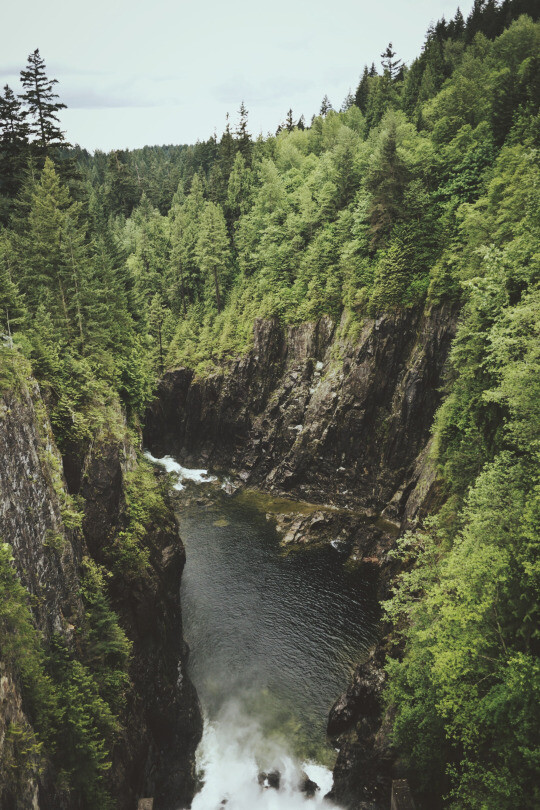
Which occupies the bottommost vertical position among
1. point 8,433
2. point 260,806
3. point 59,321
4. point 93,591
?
point 260,806

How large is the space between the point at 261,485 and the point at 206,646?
2511 centimetres

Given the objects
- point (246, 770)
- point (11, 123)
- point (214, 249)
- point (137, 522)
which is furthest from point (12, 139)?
point (246, 770)

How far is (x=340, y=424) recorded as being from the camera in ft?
174

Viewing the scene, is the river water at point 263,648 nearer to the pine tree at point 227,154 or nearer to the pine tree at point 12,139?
the pine tree at point 12,139

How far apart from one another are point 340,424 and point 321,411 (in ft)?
11.0

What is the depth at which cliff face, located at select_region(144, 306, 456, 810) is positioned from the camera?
37.1m

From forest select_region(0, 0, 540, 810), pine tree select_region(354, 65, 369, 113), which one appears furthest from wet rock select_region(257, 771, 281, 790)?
pine tree select_region(354, 65, 369, 113)

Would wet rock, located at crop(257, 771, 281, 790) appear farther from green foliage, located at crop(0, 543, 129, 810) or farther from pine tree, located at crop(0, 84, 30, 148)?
pine tree, located at crop(0, 84, 30, 148)

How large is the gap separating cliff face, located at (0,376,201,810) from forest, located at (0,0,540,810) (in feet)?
4.90

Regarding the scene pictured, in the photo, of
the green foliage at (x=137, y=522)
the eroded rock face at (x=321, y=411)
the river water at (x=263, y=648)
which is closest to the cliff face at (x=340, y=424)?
the eroded rock face at (x=321, y=411)

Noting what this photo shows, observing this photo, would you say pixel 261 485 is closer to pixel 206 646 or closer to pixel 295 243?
pixel 206 646

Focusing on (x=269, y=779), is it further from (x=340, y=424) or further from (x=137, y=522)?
(x=340, y=424)

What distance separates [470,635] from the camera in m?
15.2

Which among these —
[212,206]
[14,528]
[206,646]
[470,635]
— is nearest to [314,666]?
[206,646]
